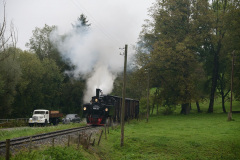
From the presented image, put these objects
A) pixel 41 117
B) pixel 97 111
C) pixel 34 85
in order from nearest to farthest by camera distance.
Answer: pixel 97 111 → pixel 41 117 → pixel 34 85

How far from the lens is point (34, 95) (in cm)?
4962

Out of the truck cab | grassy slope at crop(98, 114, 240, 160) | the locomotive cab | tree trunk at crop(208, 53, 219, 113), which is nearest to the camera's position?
grassy slope at crop(98, 114, 240, 160)

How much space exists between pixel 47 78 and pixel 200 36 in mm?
29093

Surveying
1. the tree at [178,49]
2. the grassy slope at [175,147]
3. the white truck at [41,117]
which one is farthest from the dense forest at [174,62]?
the grassy slope at [175,147]

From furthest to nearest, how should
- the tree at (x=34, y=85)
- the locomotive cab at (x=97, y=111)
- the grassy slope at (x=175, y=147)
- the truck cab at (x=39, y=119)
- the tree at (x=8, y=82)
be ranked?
the tree at (x=34, y=85), the tree at (x=8, y=82), the truck cab at (x=39, y=119), the locomotive cab at (x=97, y=111), the grassy slope at (x=175, y=147)

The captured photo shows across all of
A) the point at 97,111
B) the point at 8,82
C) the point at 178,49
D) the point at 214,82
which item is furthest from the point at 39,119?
the point at 214,82

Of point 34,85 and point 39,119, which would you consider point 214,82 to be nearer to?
point 39,119

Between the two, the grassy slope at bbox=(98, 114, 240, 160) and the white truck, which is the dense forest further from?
the grassy slope at bbox=(98, 114, 240, 160)

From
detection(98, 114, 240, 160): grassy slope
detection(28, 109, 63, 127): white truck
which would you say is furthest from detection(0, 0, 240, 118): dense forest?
detection(98, 114, 240, 160): grassy slope

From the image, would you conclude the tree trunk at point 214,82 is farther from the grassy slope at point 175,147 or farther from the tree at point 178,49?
the grassy slope at point 175,147

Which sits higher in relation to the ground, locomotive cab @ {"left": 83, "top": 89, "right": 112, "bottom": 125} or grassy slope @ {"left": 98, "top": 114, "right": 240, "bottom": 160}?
locomotive cab @ {"left": 83, "top": 89, "right": 112, "bottom": 125}

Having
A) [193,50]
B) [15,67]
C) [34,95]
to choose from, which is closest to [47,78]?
[34,95]

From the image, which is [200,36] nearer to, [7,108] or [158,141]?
[158,141]

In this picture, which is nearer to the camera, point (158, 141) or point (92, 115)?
point (158, 141)
